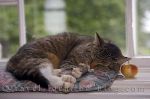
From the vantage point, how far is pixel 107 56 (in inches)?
59.1

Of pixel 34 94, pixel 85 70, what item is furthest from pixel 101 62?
pixel 34 94

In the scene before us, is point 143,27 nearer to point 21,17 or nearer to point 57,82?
point 21,17

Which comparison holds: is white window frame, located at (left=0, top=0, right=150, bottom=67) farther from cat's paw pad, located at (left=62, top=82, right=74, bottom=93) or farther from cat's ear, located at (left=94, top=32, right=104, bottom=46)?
cat's paw pad, located at (left=62, top=82, right=74, bottom=93)

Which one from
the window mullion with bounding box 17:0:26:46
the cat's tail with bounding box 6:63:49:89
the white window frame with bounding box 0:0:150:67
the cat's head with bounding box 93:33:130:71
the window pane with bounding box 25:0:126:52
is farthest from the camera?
the window pane with bounding box 25:0:126:52

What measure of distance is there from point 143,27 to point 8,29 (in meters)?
0.87

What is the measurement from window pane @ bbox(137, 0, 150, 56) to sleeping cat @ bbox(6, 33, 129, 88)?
0.36m

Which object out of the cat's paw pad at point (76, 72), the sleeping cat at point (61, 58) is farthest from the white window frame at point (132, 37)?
the cat's paw pad at point (76, 72)

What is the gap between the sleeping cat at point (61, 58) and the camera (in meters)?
1.34

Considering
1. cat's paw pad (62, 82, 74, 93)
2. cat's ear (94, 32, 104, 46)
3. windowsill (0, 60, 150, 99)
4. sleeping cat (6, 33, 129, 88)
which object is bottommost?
windowsill (0, 60, 150, 99)

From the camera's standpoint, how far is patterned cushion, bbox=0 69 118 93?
136cm

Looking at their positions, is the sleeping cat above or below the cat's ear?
below

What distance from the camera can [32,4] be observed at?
7.52 feet

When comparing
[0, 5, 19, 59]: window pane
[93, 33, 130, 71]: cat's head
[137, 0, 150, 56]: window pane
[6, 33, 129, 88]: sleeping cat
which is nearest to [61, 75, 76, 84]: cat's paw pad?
[6, 33, 129, 88]: sleeping cat

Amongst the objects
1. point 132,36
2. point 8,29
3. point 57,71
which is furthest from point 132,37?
point 8,29
